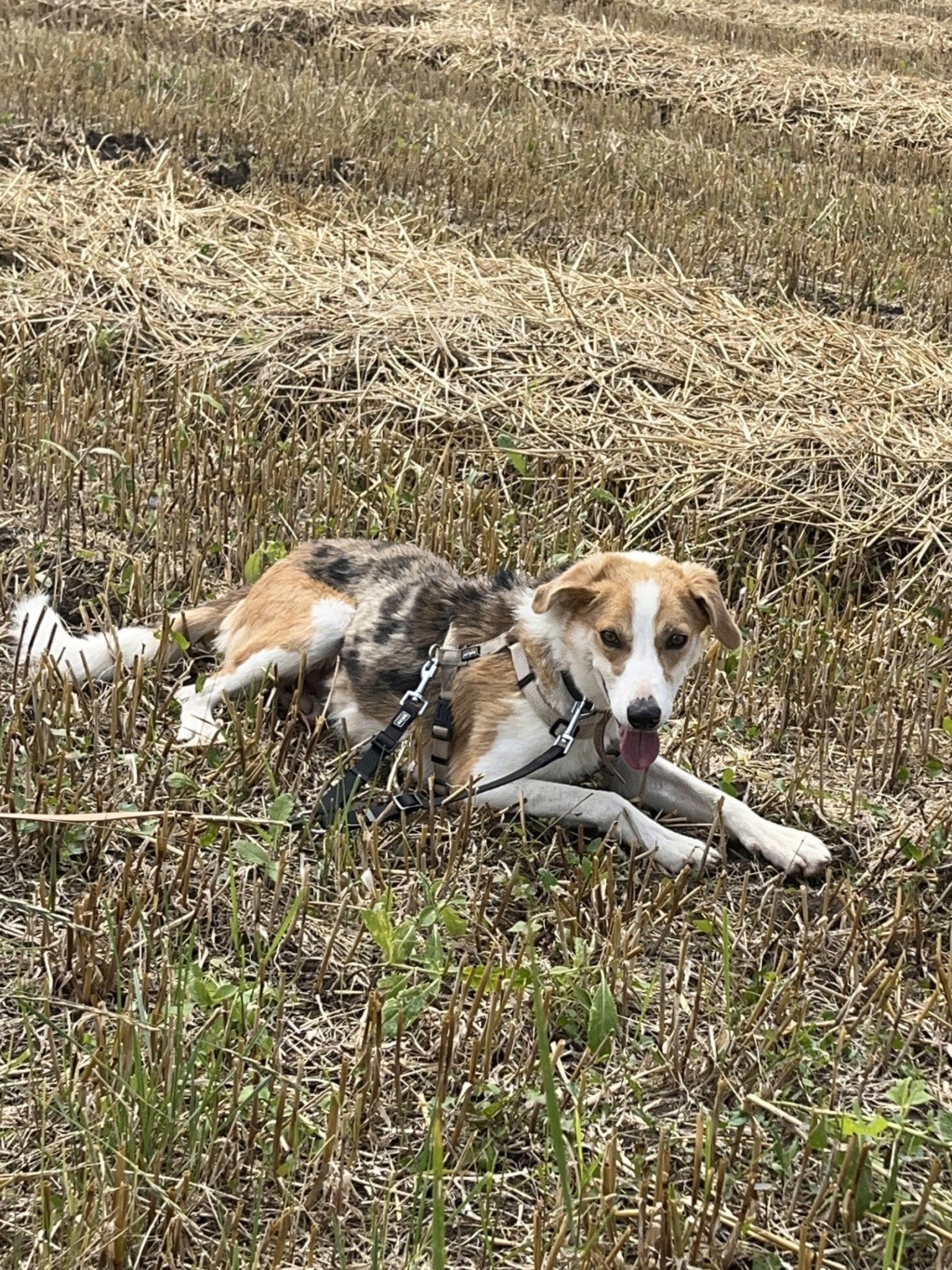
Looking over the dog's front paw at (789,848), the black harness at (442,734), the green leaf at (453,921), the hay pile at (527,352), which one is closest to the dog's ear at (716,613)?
the black harness at (442,734)

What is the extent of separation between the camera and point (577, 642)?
13.0 feet

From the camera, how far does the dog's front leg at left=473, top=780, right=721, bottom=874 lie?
380 cm

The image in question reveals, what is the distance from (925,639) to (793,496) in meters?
1.03

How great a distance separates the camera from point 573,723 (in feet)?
13.1

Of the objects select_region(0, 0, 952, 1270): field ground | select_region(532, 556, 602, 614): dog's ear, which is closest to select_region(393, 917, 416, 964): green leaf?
select_region(0, 0, 952, 1270): field ground

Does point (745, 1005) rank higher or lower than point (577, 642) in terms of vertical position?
lower

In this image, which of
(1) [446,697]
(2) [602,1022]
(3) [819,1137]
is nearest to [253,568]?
(1) [446,697]

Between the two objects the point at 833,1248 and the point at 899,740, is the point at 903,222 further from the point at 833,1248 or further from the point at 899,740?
the point at 833,1248

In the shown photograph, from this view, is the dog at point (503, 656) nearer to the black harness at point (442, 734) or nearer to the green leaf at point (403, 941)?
the black harness at point (442, 734)

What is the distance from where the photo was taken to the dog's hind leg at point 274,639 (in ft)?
14.3

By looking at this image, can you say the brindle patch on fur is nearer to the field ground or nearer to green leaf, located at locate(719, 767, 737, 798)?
the field ground

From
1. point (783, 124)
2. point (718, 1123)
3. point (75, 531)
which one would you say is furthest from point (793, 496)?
point (783, 124)

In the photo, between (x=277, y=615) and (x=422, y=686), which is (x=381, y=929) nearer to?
(x=422, y=686)

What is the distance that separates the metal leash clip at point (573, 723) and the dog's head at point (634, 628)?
0.04 metres
